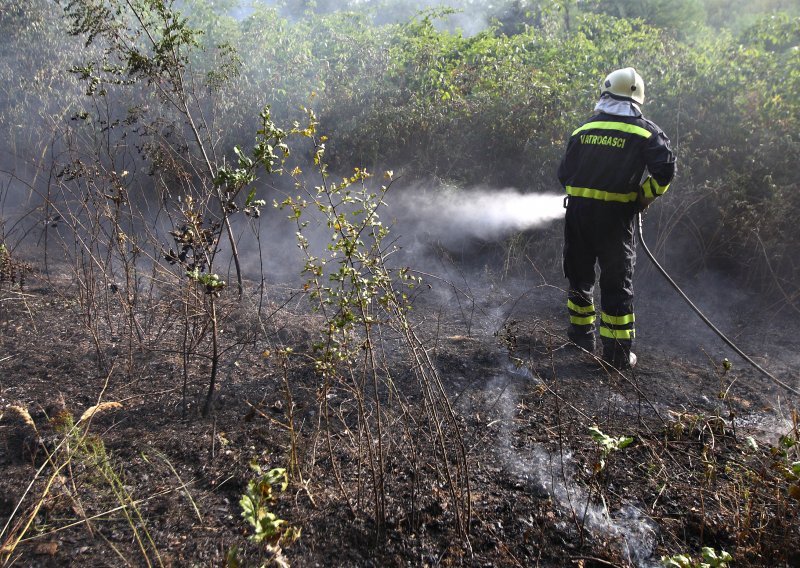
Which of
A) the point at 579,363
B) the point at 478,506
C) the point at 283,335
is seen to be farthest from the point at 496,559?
the point at 283,335

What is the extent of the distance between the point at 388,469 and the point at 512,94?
482cm

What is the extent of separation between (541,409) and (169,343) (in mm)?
2599

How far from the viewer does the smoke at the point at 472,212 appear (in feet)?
19.2

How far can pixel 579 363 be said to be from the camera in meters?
4.06

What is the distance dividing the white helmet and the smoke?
1849 mm

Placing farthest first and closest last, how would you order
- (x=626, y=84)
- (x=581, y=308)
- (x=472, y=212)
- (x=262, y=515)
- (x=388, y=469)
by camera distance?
(x=472, y=212), (x=581, y=308), (x=626, y=84), (x=388, y=469), (x=262, y=515)

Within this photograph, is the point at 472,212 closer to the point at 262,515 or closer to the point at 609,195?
the point at 609,195

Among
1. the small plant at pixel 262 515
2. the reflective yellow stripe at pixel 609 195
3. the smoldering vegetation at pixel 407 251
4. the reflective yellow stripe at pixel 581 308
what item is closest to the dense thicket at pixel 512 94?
the smoldering vegetation at pixel 407 251

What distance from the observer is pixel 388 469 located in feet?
8.88

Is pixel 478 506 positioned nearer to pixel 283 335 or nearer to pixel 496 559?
pixel 496 559

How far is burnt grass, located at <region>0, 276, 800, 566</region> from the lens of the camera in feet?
7.39

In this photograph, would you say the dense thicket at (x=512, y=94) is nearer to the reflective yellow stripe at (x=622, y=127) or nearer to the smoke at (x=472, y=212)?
the smoke at (x=472, y=212)

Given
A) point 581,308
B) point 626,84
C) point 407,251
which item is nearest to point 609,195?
point 626,84

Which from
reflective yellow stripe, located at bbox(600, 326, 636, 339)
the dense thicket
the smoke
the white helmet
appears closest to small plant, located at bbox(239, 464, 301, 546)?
reflective yellow stripe, located at bbox(600, 326, 636, 339)
